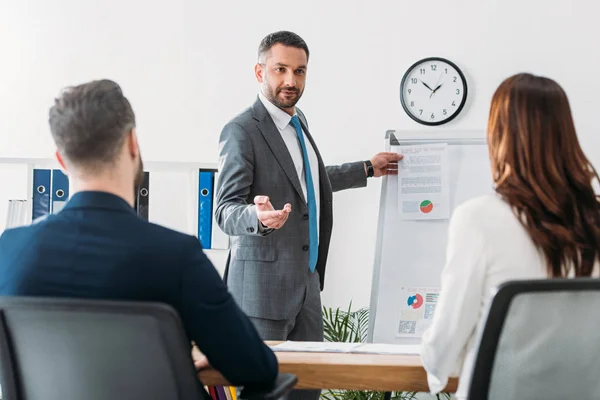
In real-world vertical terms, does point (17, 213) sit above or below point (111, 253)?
below

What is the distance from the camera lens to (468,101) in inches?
153

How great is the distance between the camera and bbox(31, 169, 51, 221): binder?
3453mm

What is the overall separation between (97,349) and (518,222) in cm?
80

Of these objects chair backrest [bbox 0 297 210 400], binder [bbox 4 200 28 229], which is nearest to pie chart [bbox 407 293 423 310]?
chair backrest [bbox 0 297 210 400]

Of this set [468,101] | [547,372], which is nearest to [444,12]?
[468,101]

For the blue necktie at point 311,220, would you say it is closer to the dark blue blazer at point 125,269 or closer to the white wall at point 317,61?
the white wall at point 317,61

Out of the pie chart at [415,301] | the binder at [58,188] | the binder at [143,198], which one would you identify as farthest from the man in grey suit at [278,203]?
the binder at [58,188]

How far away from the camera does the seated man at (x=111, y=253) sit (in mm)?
1375

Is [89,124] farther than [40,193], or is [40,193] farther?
[40,193]

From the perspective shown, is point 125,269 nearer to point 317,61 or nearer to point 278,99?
point 278,99

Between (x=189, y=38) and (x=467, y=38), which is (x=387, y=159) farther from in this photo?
(x=189, y=38)

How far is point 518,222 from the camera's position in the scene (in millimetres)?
1506

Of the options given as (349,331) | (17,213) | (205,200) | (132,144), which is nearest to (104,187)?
(132,144)

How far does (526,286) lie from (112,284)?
696mm
